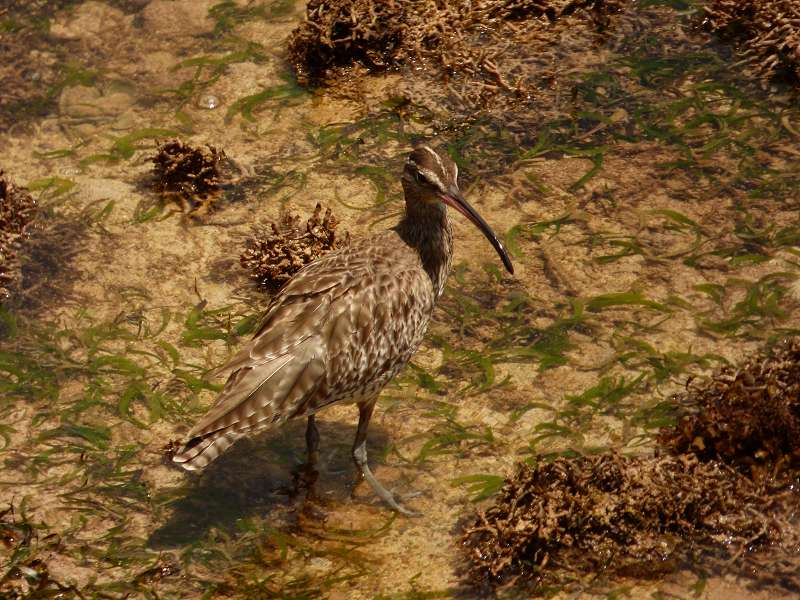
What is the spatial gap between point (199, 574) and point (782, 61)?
690 centimetres

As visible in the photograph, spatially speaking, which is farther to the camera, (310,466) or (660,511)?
(310,466)

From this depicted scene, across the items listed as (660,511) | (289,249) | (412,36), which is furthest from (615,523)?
(412,36)

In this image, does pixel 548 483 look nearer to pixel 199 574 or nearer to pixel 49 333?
pixel 199 574

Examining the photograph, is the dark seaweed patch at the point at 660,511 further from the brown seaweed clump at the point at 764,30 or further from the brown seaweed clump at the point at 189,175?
the brown seaweed clump at the point at 764,30

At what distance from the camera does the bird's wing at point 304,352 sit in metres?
7.04

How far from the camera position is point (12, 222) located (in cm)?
A: 955

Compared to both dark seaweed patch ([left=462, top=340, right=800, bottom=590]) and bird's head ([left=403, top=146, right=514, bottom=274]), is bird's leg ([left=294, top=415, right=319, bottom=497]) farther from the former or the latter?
bird's head ([left=403, top=146, right=514, bottom=274])

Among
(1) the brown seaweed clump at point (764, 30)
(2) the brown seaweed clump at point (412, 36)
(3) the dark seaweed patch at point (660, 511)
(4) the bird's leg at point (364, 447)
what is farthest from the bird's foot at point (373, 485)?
(1) the brown seaweed clump at point (764, 30)

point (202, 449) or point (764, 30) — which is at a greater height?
point (764, 30)

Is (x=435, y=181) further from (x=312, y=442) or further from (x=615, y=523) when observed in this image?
(x=615, y=523)

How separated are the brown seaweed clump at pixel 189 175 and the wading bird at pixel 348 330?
7.91 ft

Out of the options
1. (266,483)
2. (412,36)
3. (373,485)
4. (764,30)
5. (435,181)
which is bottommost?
(266,483)

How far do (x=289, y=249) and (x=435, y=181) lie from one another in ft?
5.80

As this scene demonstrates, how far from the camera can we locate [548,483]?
718cm
